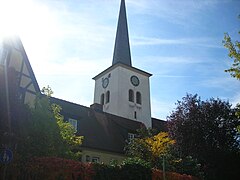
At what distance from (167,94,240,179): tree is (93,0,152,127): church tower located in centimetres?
1617

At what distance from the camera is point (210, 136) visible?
2350cm

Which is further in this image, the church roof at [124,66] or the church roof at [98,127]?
the church roof at [124,66]

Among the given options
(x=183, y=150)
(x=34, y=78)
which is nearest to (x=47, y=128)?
(x=34, y=78)

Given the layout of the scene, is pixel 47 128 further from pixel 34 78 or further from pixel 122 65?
pixel 122 65

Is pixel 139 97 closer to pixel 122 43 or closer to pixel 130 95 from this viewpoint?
pixel 130 95

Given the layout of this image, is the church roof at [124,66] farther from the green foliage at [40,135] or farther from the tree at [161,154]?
the green foliage at [40,135]

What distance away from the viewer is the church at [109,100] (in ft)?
59.6

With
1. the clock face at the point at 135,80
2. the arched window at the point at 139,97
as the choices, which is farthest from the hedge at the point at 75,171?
the clock face at the point at 135,80

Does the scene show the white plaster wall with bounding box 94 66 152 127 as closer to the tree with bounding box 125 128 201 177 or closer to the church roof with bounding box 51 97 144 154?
the church roof with bounding box 51 97 144 154

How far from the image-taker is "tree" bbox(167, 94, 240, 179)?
22938mm

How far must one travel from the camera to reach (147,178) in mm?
15930

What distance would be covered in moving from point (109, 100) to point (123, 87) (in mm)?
2731

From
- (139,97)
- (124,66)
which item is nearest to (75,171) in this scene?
(139,97)

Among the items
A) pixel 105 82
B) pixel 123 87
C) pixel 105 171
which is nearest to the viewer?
pixel 105 171
